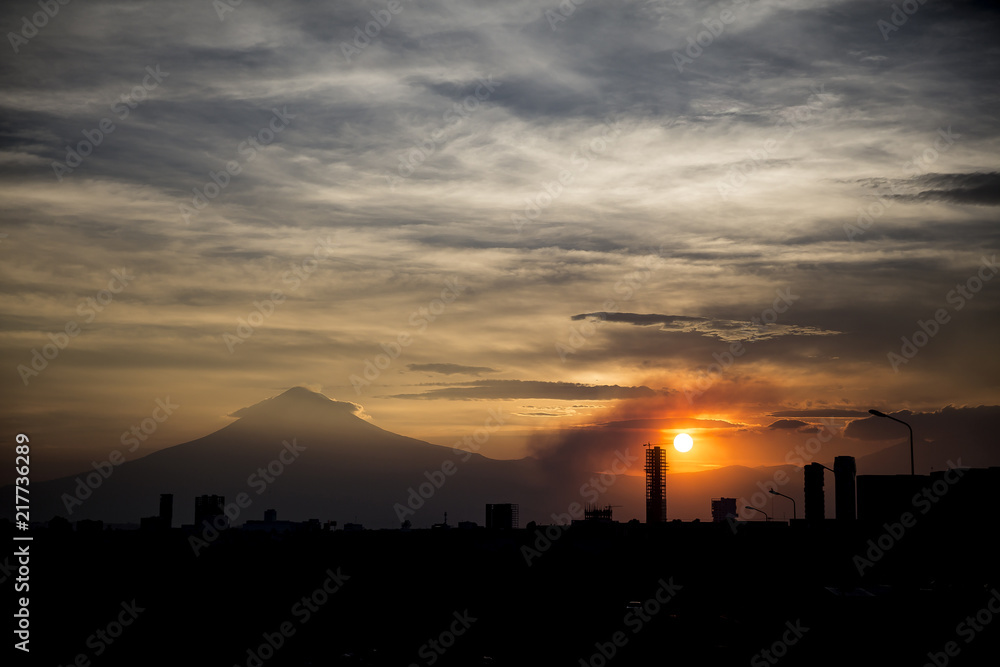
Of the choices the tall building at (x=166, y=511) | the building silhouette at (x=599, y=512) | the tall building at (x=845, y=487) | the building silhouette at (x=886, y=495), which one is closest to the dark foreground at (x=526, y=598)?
the building silhouette at (x=886, y=495)

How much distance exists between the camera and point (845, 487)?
158 meters

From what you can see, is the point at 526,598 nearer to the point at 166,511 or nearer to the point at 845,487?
the point at 166,511

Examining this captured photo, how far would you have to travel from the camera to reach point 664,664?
1986 inches

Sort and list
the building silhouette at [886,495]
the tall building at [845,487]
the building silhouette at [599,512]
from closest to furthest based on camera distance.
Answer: the building silhouette at [886,495] < the tall building at [845,487] < the building silhouette at [599,512]

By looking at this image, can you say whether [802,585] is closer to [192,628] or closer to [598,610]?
[598,610]

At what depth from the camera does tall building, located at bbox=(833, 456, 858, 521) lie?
158m

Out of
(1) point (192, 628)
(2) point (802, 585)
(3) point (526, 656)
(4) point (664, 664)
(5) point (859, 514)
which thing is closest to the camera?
(4) point (664, 664)

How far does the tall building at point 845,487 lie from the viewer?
158 m

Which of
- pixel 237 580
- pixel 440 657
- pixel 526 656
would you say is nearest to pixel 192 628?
pixel 237 580

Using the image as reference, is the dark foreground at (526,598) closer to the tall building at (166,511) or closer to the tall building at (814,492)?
the tall building at (166,511)

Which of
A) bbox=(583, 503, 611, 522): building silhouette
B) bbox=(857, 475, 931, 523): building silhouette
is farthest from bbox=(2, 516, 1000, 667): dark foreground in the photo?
bbox=(583, 503, 611, 522): building silhouette

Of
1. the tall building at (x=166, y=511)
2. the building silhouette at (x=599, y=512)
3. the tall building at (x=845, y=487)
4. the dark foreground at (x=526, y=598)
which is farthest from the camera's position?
the building silhouette at (x=599, y=512)

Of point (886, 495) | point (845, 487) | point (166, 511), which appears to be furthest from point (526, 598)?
point (845, 487)

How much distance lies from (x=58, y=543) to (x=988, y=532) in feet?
331
